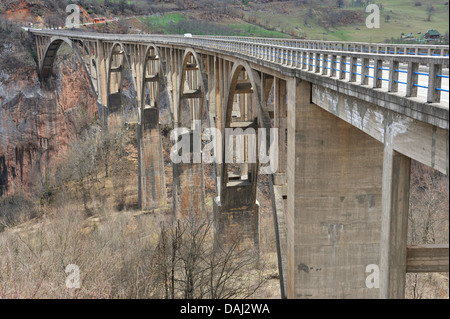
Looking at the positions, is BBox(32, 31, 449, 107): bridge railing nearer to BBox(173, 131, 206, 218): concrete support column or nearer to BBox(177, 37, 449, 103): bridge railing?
BBox(177, 37, 449, 103): bridge railing

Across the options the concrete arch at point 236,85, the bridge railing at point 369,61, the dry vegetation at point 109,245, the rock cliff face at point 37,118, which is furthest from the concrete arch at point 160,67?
the rock cliff face at point 37,118

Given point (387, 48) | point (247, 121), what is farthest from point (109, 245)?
point (387, 48)

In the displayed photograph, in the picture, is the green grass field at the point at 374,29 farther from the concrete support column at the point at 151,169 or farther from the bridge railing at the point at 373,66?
the bridge railing at the point at 373,66

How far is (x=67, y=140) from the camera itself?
63.0 metres

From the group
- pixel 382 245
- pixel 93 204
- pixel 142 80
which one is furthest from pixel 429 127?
pixel 93 204

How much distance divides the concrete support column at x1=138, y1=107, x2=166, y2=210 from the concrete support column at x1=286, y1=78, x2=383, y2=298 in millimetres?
28862

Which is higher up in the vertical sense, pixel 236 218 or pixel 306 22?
pixel 306 22

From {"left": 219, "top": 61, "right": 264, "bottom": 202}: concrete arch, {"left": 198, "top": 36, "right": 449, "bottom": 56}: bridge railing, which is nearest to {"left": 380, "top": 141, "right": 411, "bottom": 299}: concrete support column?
{"left": 198, "top": 36, "right": 449, "bottom": 56}: bridge railing

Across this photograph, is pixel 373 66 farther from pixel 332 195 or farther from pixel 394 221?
pixel 394 221

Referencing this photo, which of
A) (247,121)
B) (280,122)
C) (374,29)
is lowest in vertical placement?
(247,121)

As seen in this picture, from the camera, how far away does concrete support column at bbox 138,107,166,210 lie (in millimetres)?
42500

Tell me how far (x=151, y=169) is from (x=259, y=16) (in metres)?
96.4

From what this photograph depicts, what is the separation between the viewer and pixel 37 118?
6084cm
